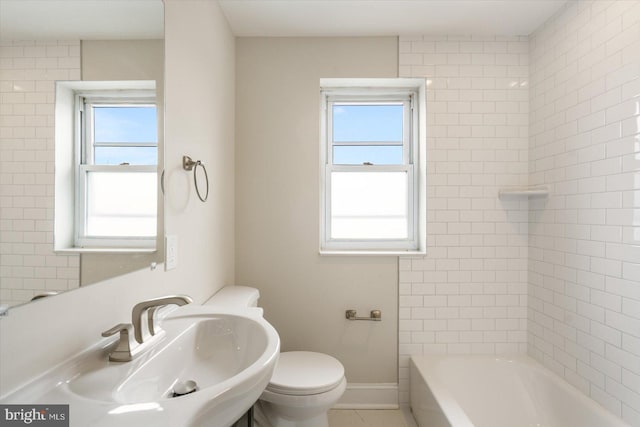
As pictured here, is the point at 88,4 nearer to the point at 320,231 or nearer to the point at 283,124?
the point at 283,124

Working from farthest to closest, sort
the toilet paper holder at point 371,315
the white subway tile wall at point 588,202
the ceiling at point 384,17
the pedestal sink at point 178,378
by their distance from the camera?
the toilet paper holder at point 371,315 < the ceiling at point 384,17 < the white subway tile wall at point 588,202 < the pedestal sink at point 178,378

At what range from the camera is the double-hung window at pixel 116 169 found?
33.4 inches

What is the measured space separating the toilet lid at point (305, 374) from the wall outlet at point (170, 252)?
2.49ft

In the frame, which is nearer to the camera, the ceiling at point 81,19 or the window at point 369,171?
the ceiling at point 81,19

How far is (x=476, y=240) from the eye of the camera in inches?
86.4

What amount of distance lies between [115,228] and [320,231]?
1.43 m

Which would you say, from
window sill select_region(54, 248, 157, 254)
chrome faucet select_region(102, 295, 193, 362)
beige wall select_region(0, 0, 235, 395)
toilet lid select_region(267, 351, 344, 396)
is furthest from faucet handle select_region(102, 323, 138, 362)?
toilet lid select_region(267, 351, 344, 396)

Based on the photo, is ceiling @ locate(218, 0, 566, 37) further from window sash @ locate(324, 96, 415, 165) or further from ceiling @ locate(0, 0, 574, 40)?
window sash @ locate(324, 96, 415, 165)

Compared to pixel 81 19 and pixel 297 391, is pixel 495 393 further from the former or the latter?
pixel 81 19

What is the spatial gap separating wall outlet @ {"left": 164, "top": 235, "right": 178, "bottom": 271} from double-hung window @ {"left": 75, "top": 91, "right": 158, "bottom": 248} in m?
0.10

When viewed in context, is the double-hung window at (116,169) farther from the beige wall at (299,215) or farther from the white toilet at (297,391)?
the beige wall at (299,215)

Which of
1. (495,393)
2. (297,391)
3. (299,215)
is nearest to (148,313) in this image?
(297,391)

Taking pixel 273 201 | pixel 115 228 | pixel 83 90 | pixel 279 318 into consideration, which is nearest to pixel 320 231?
pixel 273 201

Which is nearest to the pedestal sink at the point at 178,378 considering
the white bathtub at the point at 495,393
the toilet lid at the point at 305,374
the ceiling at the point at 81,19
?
the toilet lid at the point at 305,374
